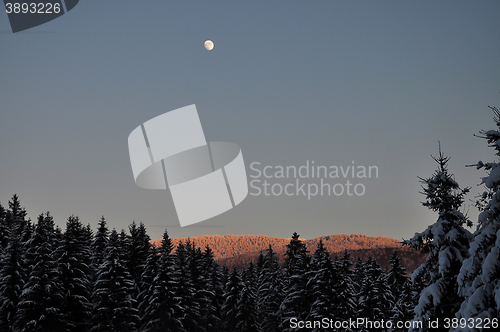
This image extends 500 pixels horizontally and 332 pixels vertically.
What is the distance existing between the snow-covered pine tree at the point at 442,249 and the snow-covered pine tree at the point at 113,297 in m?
28.0

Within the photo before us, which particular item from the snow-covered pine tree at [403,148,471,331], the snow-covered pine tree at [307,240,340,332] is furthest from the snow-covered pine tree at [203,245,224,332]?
the snow-covered pine tree at [403,148,471,331]

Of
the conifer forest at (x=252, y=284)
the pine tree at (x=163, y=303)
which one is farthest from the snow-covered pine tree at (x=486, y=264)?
the pine tree at (x=163, y=303)

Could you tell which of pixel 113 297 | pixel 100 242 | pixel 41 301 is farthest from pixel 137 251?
pixel 41 301

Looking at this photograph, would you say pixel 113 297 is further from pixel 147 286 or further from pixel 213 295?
pixel 213 295

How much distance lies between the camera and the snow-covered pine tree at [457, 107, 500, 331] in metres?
13.1

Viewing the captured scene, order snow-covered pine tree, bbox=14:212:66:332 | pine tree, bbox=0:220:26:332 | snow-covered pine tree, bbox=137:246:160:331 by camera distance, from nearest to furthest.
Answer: snow-covered pine tree, bbox=14:212:66:332
pine tree, bbox=0:220:26:332
snow-covered pine tree, bbox=137:246:160:331

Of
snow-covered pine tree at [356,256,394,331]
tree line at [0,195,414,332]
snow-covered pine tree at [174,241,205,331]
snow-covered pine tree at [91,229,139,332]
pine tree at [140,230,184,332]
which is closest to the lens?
tree line at [0,195,414,332]

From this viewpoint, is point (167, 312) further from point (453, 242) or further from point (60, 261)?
point (453, 242)

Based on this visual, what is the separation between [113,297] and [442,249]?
2999 cm

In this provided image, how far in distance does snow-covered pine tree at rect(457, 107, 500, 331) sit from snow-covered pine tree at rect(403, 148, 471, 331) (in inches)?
90.7

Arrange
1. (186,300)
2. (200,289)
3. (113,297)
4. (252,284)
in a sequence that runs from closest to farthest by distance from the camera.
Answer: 1. (113,297)
2. (186,300)
3. (200,289)
4. (252,284)

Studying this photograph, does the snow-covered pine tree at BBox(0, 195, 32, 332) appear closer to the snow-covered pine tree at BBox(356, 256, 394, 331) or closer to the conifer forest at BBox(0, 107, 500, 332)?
the conifer forest at BBox(0, 107, 500, 332)

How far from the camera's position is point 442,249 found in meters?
17.3

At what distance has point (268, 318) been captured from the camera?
5359 cm
